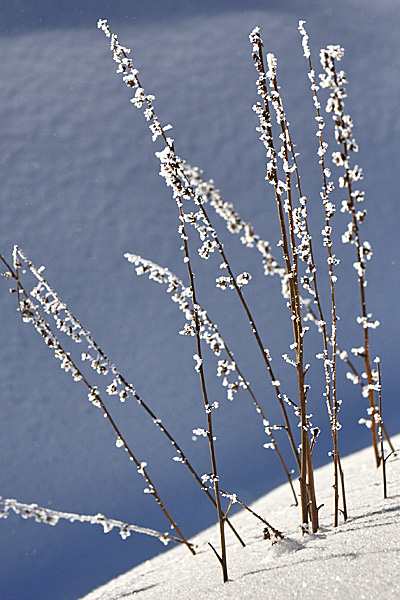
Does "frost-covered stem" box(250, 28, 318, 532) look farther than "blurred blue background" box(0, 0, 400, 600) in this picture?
No

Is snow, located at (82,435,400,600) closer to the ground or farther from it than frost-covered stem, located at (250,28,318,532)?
closer to the ground

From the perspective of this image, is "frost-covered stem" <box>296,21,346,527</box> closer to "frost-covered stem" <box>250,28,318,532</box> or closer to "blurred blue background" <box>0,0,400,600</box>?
"frost-covered stem" <box>250,28,318,532</box>

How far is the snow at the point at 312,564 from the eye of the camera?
643 millimetres

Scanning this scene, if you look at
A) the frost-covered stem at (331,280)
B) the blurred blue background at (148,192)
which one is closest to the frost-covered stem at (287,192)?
the frost-covered stem at (331,280)

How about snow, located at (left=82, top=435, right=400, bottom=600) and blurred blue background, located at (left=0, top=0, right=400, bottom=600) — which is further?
blurred blue background, located at (left=0, top=0, right=400, bottom=600)

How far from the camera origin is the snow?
643mm

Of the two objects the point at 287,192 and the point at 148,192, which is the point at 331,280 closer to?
the point at 287,192

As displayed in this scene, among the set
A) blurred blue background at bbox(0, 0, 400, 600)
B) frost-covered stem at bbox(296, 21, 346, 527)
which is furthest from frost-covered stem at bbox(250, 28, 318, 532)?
blurred blue background at bbox(0, 0, 400, 600)

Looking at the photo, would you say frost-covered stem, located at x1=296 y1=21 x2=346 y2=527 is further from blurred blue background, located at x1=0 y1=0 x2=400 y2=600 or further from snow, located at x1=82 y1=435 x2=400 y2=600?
blurred blue background, located at x1=0 y1=0 x2=400 y2=600

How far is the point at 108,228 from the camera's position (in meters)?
2.90

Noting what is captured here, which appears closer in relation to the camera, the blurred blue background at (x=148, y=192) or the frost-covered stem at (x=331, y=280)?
the frost-covered stem at (x=331, y=280)

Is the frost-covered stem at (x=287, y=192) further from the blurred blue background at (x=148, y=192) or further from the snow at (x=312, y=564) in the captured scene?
the blurred blue background at (x=148, y=192)

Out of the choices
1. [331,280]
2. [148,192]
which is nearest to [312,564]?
[331,280]

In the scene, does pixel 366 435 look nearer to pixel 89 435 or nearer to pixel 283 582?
pixel 89 435
